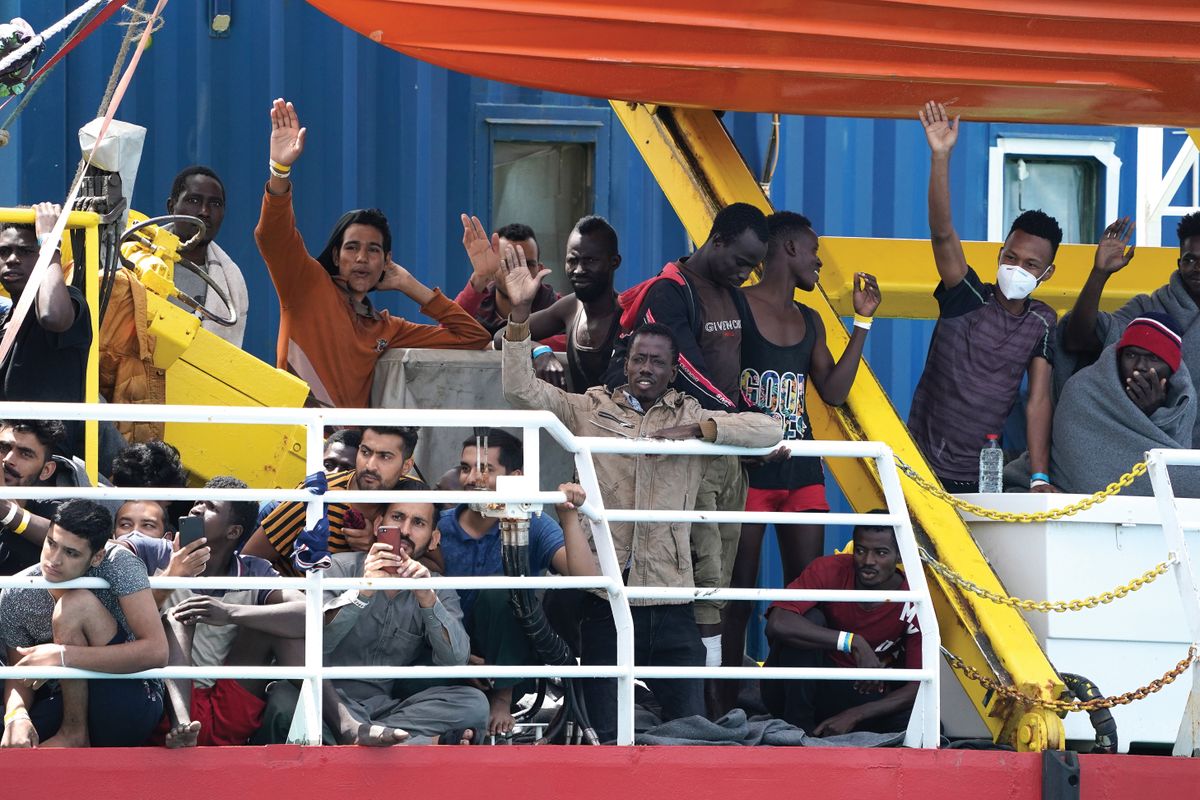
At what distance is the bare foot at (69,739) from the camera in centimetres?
416

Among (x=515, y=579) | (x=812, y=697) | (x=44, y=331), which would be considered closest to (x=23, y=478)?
(x=44, y=331)

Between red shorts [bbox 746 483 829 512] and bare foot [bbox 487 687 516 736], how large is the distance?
3.61 feet

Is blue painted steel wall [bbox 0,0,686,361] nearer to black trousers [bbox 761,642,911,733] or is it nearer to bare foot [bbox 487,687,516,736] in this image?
black trousers [bbox 761,642,911,733]

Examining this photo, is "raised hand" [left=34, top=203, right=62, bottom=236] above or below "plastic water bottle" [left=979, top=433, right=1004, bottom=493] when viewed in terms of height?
above

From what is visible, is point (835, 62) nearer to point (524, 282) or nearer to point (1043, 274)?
point (1043, 274)

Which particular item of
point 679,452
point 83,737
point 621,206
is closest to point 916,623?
point 679,452

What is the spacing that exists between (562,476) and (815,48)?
5.92 ft

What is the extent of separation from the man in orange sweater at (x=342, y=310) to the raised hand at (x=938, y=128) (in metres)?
1.95

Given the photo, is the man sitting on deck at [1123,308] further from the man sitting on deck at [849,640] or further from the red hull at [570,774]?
the red hull at [570,774]

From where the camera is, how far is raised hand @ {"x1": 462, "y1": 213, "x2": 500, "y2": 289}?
21.1 feet

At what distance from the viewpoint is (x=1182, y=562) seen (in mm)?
4699

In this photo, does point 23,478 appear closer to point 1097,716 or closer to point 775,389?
point 775,389

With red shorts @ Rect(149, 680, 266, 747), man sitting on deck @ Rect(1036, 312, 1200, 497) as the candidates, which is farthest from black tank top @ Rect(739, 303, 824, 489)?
red shorts @ Rect(149, 680, 266, 747)

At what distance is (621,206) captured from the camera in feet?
25.6
